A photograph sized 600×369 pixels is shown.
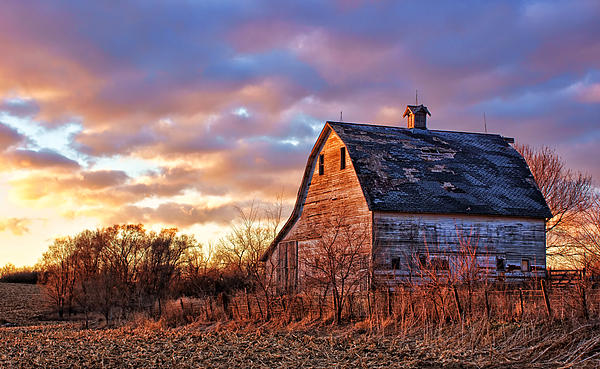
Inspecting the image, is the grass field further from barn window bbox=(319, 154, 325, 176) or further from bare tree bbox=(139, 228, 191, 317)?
bare tree bbox=(139, 228, 191, 317)

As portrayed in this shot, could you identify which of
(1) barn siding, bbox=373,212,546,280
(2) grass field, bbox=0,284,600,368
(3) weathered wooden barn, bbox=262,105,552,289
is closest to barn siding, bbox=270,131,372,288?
(3) weathered wooden barn, bbox=262,105,552,289

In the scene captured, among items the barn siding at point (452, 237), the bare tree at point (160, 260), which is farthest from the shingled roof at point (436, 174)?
the bare tree at point (160, 260)

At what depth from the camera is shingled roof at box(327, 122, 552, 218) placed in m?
26.8

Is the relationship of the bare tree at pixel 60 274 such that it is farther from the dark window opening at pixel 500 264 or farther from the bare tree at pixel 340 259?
the dark window opening at pixel 500 264

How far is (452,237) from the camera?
26781 millimetres

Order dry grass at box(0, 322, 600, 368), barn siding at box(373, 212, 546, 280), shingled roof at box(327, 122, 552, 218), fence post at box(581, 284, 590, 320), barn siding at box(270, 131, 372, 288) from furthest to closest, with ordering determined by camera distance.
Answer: barn siding at box(270, 131, 372, 288) < shingled roof at box(327, 122, 552, 218) < barn siding at box(373, 212, 546, 280) < fence post at box(581, 284, 590, 320) < dry grass at box(0, 322, 600, 368)

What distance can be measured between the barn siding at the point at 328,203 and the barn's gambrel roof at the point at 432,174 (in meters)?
0.39

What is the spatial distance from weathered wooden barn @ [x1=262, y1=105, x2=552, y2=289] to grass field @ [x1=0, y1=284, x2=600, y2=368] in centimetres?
679

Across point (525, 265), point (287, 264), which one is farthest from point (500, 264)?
point (287, 264)

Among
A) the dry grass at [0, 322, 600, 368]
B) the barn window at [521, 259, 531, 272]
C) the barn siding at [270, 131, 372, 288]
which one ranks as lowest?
the dry grass at [0, 322, 600, 368]

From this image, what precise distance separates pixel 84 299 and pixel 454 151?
2378 centimetres

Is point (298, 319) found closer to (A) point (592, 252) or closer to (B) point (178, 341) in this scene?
(B) point (178, 341)

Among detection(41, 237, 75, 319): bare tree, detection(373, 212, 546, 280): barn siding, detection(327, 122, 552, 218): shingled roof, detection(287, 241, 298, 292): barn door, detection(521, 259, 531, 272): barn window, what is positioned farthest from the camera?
detection(41, 237, 75, 319): bare tree

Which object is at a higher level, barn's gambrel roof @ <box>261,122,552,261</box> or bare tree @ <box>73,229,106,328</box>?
barn's gambrel roof @ <box>261,122,552,261</box>
